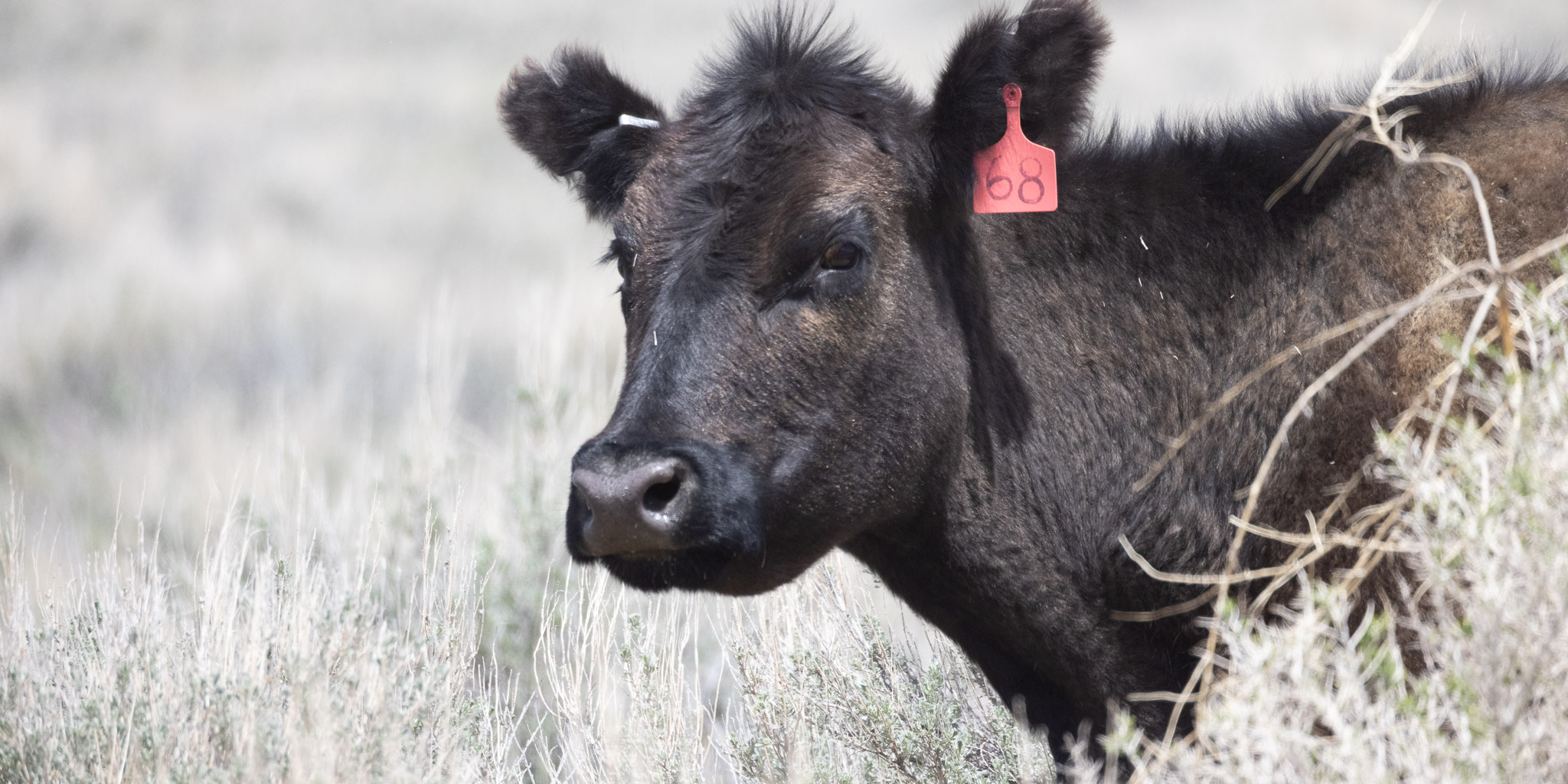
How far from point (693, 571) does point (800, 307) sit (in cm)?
82

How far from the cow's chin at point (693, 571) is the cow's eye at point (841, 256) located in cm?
89

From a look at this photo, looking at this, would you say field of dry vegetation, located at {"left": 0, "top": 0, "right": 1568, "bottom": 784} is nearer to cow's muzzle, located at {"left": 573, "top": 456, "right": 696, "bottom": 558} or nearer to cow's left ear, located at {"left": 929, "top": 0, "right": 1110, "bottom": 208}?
cow's muzzle, located at {"left": 573, "top": 456, "right": 696, "bottom": 558}

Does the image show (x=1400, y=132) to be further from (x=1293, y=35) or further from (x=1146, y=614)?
(x=1293, y=35)

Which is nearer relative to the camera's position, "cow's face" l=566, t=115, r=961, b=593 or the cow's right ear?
"cow's face" l=566, t=115, r=961, b=593

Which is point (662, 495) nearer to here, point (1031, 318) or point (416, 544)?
point (1031, 318)

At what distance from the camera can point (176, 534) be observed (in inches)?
393

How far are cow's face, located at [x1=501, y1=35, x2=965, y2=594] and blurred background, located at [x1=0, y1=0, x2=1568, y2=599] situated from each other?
886 mm

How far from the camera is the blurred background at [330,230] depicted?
970 centimetres

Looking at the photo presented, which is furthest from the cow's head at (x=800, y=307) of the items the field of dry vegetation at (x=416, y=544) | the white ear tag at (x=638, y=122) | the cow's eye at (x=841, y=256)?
the field of dry vegetation at (x=416, y=544)

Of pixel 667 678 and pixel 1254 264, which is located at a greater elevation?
pixel 1254 264

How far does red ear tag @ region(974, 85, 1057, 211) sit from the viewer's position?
151 inches

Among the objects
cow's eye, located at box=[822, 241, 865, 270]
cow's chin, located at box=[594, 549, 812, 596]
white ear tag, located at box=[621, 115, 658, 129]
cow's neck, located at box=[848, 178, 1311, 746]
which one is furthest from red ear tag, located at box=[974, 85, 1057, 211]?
cow's chin, located at box=[594, 549, 812, 596]

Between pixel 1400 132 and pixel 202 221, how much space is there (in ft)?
73.9

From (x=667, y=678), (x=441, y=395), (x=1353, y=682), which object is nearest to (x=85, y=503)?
(x=441, y=395)
